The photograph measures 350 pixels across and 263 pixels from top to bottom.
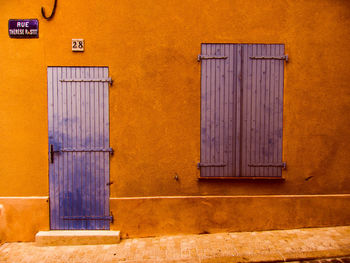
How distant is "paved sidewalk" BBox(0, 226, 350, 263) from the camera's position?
3.82 m

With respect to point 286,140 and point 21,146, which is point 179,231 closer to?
point 286,140

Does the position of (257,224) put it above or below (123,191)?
below

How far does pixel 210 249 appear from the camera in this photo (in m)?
4.00

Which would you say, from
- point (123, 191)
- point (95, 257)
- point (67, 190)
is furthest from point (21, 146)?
point (95, 257)

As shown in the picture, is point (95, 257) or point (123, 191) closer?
point (95, 257)

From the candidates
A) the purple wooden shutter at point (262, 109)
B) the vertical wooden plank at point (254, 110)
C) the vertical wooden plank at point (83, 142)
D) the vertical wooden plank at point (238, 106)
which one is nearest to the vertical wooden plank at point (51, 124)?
the vertical wooden plank at point (83, 142)

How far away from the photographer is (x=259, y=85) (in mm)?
4461

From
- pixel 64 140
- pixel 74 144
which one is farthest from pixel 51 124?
pixel 74 144

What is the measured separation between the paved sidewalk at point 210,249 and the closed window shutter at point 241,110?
40.4 inches

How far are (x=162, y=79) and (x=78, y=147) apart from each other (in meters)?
1.77

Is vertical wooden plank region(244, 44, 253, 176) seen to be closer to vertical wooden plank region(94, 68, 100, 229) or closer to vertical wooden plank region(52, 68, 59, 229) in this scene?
vertical wooden plank region(94, 68, 100, 229)

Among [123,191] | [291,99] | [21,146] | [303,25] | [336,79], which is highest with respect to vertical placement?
[303,25]

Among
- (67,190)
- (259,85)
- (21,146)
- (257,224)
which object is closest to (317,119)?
(259,85)

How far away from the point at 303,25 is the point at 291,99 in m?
1.23
